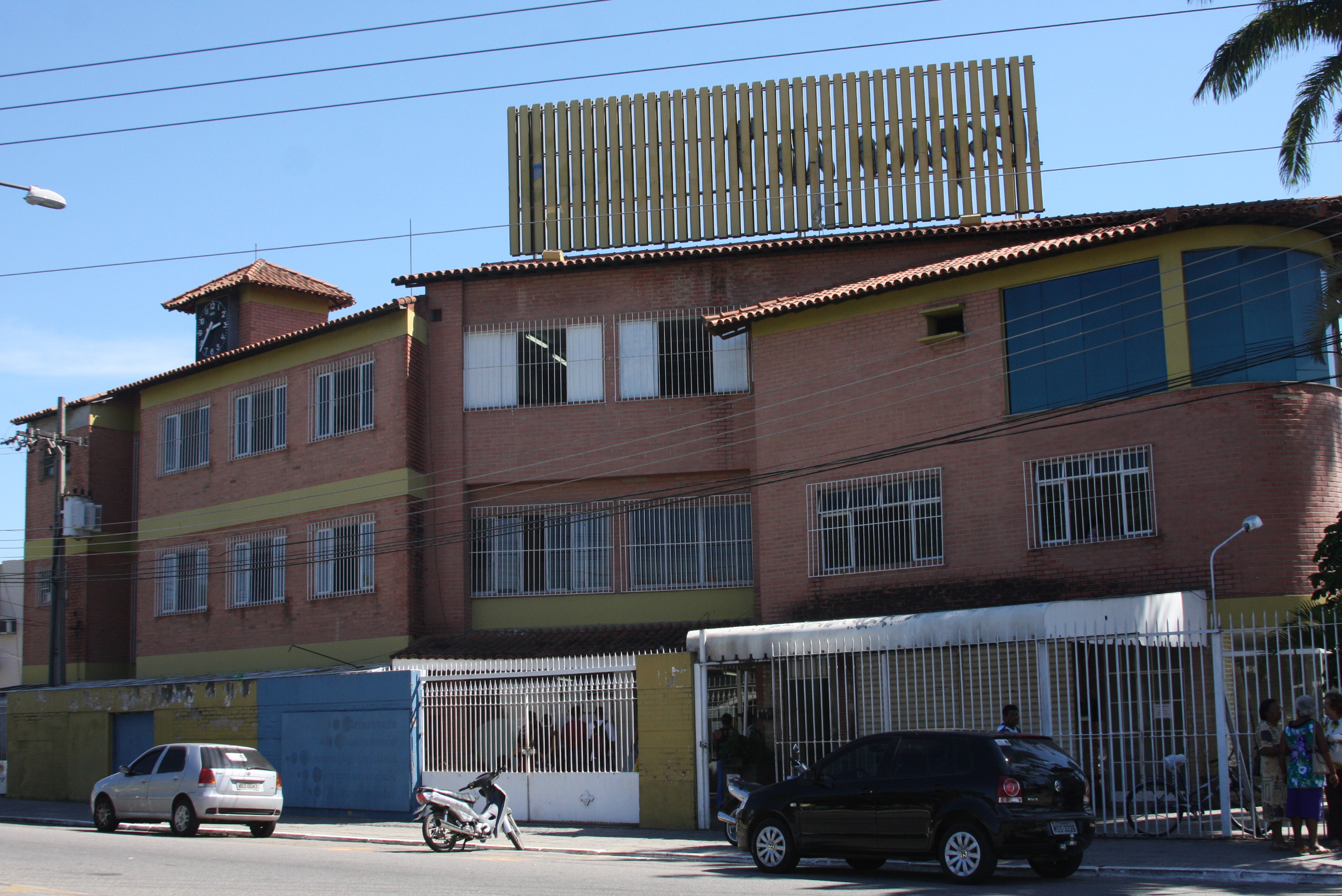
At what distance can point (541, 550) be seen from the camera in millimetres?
24891

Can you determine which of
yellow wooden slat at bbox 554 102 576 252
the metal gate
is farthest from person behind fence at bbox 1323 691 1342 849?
yellow wooden slat at bbox 554 102 576 252

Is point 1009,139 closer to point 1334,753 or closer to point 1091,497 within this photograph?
point 1091,497

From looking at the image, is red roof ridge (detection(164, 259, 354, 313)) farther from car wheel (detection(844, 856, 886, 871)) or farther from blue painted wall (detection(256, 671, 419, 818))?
car wheel (detection(844, 856, 886, 871))

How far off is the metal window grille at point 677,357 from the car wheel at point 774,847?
11.6m

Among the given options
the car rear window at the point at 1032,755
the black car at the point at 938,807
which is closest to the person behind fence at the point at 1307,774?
the black car at the point at 938,807

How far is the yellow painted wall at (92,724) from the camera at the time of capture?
24703 millimetres

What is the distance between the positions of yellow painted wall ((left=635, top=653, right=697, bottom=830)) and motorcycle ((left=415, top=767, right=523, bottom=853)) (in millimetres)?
2638

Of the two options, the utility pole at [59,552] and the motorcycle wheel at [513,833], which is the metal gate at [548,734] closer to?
the motorcycle wheel at [513,833]

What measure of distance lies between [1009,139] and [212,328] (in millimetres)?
19707

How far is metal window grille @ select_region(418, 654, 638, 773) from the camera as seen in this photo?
63.1 feet

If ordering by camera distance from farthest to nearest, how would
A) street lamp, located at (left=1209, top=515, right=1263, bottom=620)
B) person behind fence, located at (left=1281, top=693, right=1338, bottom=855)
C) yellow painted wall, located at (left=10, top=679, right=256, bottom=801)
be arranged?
yellow painted wall, located at (left=10, top=679, right=256, bottom=801), street lamp, located at (left=1209, top=515, right=1263, bottom=620), person behind fence, located at (left=1281, top=693, right=1338, bottom=855)

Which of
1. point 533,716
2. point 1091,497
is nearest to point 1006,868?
point 1091,497

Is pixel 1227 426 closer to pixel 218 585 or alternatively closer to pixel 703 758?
pixel 703 758

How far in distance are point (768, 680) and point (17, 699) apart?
18151mm
